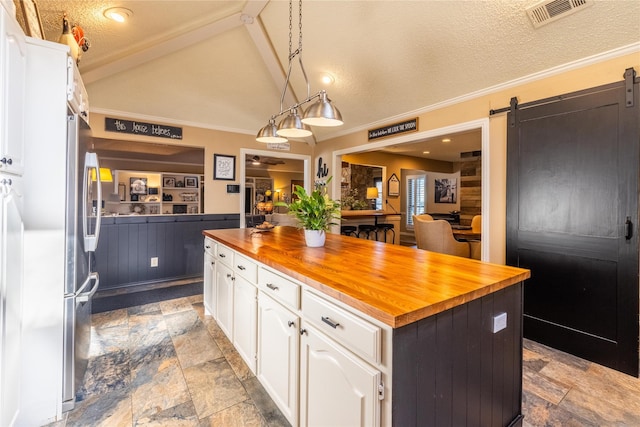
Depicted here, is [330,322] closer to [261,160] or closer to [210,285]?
[210,285]

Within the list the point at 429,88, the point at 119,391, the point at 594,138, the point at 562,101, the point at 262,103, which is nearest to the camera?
the point at 119,391

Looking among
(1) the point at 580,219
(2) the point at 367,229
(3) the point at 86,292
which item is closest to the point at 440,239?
(1) the point at 580,219

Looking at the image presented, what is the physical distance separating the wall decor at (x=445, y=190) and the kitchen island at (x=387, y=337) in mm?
8020

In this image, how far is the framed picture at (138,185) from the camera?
7.43m

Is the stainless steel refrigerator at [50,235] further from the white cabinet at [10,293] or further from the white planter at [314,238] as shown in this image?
the white planter at [314,238]

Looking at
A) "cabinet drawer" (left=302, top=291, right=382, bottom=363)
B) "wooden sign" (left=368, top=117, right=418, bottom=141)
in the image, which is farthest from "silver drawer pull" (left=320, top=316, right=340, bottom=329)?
"wooden sign" (left=368, top=117, right=418, bottom=141)

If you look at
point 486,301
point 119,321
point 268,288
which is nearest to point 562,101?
point 486,301

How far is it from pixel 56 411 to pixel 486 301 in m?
2.36

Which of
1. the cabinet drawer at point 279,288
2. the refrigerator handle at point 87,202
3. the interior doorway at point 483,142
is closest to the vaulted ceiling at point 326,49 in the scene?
the interior doorway at point 483,142

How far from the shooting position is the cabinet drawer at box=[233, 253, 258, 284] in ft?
6.17

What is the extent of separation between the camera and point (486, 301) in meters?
1.26

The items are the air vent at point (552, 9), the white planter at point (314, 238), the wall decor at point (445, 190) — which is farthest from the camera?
the wall decor at point (445, 190)

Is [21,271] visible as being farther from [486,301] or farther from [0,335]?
Result: [486,301]

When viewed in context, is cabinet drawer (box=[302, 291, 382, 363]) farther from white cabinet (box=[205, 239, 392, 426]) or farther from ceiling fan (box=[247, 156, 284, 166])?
ceiling fan (box=[247, 156, 284, 166])
